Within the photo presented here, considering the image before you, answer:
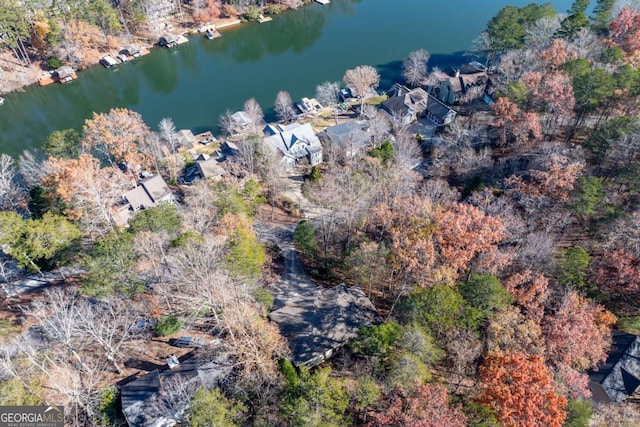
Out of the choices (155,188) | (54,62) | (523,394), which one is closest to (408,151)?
(155,188)

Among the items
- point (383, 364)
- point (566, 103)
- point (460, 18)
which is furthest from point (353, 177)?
point (460, 18)

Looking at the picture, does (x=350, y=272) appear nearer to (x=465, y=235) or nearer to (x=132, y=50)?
(x=465, y=235)

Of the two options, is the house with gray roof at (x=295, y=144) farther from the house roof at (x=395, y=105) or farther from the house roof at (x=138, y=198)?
the house roof at (x=138, y=198)

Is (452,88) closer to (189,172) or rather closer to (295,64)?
(295,64)

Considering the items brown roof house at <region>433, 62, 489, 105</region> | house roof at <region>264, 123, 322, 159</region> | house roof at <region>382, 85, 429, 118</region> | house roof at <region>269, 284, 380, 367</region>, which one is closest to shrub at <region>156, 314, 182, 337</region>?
house roof at <region>269, 284, 380, 367</region>

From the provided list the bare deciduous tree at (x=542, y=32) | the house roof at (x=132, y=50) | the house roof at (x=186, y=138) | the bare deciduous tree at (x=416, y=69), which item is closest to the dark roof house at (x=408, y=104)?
the bare deciduous tree at (x=416, y=69)

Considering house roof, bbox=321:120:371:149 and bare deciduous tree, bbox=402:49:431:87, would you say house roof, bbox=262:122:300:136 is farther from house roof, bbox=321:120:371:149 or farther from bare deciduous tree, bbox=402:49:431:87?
bare deciduous tree, bbox=402:49:431:87
